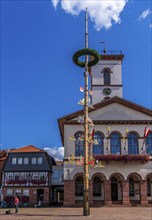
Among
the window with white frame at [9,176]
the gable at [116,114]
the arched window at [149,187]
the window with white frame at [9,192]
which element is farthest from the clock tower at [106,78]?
the window with white frame at [9,192]

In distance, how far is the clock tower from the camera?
43469 millimetres

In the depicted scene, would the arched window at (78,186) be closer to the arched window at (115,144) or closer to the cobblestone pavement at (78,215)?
the arched window at (115,144)

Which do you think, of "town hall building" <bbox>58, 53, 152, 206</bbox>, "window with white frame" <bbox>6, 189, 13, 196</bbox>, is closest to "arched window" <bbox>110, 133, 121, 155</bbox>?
"town hall building" <bbox>58, 53, 152, 206</bbox>

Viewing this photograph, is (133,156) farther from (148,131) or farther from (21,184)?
(21,184)

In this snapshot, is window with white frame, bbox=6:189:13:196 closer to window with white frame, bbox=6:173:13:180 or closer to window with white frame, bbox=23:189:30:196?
window with white frame, bbox=6:173:13:180

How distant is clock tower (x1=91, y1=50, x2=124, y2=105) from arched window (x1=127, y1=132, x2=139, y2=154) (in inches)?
444

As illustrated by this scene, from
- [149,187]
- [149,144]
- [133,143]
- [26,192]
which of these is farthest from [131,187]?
[26,192]

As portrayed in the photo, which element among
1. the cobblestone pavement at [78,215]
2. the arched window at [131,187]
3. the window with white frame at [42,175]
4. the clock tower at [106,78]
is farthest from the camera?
the clock tower at [106,78]

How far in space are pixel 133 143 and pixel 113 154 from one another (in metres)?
2.49

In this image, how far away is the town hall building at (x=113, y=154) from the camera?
103 feet

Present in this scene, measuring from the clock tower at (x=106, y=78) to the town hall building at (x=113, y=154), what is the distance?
31.8ft

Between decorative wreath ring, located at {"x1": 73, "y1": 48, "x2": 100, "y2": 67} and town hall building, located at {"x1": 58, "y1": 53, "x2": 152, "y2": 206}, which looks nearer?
decorative wreath ring, located at {"x1": 73, "y1": 48, "x2": 100, "y2": 67}

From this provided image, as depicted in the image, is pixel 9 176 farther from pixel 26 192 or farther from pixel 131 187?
pixel 131 187

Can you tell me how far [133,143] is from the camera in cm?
3288
